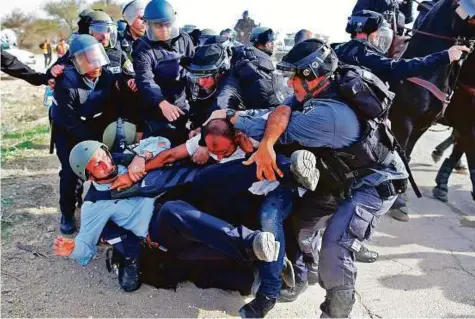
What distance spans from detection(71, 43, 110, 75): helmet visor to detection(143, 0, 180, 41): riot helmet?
472 mm

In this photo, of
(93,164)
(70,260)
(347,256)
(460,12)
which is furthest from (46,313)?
(460,12)

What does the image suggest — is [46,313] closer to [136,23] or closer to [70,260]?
[70,260]

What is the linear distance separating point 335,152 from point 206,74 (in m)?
1.19

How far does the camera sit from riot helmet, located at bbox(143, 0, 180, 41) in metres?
3.87

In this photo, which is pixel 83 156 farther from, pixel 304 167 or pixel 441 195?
pixel 441 195

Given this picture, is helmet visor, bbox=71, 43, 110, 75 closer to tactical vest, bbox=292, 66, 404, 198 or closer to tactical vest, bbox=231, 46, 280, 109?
tactical vest, bbox=231, 46, 280, 109

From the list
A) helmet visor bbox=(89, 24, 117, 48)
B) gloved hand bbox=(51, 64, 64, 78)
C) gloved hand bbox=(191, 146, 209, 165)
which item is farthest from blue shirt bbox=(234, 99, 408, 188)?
helmet visor bbox=(89, 24, 117, 48)

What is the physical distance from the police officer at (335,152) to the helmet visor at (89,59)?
1.59 meters

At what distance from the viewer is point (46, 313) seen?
2893mm

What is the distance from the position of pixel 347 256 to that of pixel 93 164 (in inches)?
65.7

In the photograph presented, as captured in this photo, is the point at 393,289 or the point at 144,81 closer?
the point at 393,289

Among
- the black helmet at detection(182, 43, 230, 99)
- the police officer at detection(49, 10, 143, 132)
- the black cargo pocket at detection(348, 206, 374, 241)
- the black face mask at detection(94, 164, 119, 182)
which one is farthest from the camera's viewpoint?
the police officer at detection(49, 10, 143, 132)

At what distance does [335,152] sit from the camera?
261 cm

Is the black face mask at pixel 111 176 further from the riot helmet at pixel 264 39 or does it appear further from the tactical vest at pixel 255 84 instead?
the riot helmet at pixel 264 39
